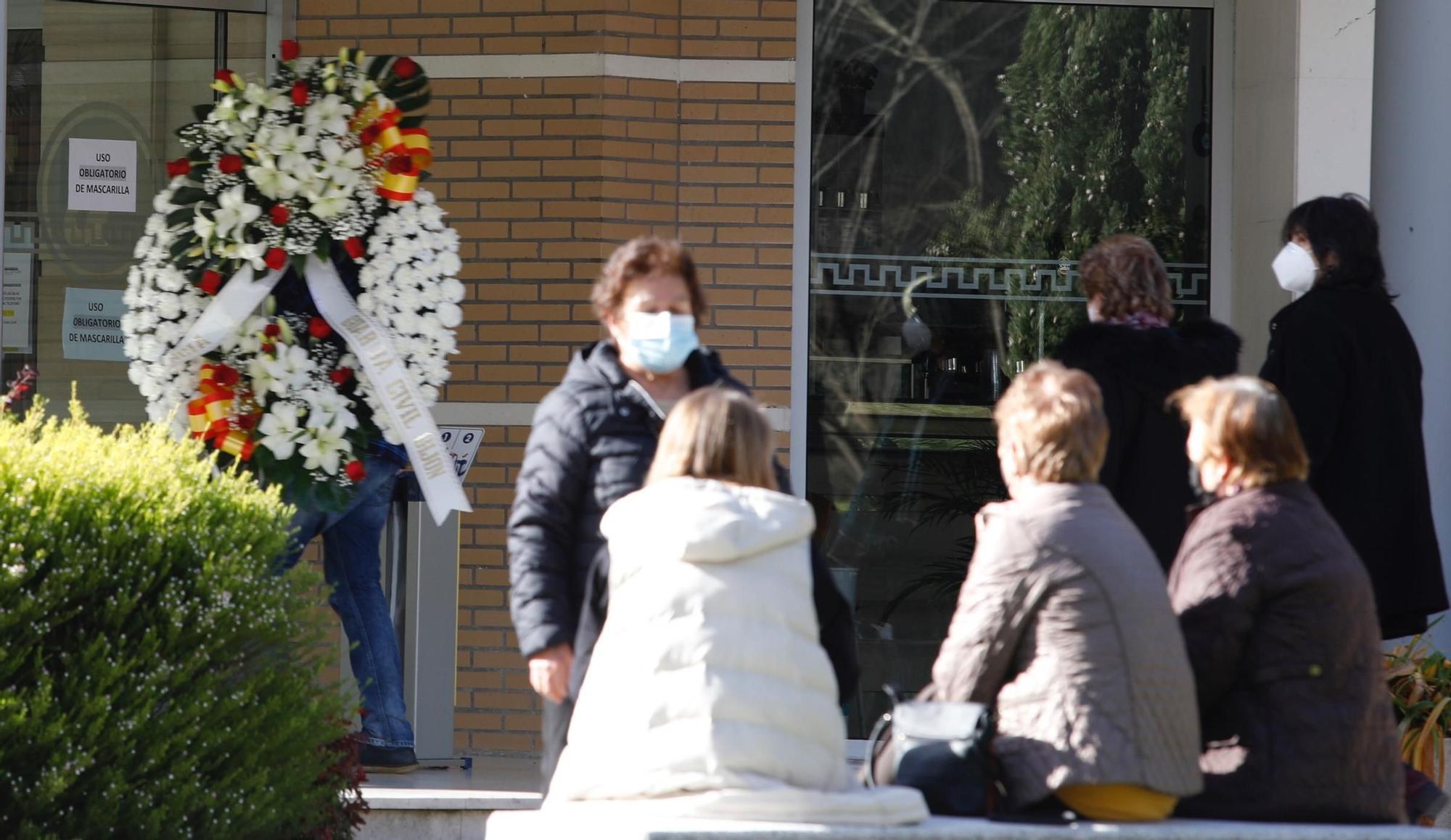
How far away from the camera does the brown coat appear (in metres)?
3.97

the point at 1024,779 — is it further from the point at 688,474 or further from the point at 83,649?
the point at 83,649

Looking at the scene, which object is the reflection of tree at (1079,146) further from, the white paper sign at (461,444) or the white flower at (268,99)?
the white flower at (268,99)

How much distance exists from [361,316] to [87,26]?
9.35 ft

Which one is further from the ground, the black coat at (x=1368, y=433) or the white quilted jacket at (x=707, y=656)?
the black coat at (x=1368, y=433)

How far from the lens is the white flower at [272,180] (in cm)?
545

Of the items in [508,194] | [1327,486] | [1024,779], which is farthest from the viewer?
[508,194]

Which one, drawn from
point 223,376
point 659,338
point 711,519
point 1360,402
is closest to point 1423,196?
point 1360,402

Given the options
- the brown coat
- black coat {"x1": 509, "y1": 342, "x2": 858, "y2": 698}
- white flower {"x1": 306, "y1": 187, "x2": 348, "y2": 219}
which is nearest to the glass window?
white flower {"x1": 306, "y1": 187, "x2": 348, "y2": 219}

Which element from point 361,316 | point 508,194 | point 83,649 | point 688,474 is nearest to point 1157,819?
point 688,474

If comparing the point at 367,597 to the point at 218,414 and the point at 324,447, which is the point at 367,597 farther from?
the point at 218,414

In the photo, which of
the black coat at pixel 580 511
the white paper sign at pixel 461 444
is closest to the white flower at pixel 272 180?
the white paper sign at pixel 461 444

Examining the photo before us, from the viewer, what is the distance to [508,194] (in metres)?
7.22

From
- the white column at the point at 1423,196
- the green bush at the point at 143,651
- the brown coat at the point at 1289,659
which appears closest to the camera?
the brown coat at the point at 1289,659

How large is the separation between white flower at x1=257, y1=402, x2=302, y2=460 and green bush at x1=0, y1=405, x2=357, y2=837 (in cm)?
69
